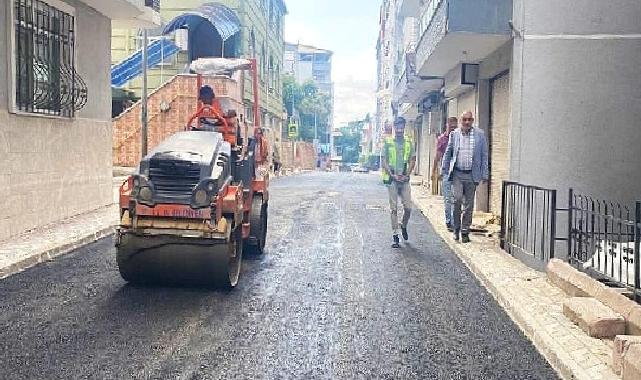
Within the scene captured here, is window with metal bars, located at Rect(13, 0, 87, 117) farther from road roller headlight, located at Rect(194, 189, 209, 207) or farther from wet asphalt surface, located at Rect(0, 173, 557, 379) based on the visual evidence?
road roller headlight, located at Rect(194, 189, 209, 207)

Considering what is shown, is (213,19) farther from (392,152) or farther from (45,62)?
(392,152)

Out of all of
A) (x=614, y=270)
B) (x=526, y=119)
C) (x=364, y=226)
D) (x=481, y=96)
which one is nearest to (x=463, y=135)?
(x=526, y=119)

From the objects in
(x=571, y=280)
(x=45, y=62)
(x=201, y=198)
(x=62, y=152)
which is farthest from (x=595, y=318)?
(x=62, y=152)

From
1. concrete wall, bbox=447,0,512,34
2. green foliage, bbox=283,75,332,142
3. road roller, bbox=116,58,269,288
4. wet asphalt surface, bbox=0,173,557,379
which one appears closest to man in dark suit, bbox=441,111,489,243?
wet asphalt surface, bbox=0,173,557,379

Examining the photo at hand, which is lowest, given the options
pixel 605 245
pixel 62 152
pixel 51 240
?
pixel 51 240

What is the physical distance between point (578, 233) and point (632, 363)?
12.9 ft

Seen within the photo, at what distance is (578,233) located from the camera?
897 centimetres

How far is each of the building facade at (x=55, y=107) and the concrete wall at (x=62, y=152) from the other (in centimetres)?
2

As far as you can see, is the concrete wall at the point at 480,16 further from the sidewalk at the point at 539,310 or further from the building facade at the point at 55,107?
the building facade at the point at 55,107

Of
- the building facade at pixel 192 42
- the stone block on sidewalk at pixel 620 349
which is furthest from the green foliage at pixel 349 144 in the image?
the stone block on sidewalk at pixel 620 349

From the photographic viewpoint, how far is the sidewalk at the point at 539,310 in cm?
586

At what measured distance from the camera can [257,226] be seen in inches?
423

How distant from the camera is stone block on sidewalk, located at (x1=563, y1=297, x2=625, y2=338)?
6.53 m

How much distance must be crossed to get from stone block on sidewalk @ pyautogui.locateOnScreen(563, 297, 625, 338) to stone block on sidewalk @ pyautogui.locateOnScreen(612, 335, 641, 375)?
2.66 ft
